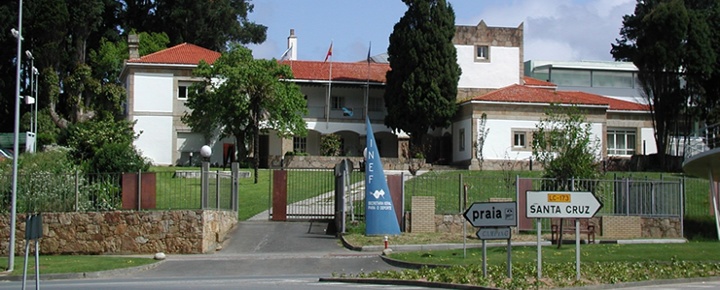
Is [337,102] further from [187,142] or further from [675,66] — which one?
[675,66]

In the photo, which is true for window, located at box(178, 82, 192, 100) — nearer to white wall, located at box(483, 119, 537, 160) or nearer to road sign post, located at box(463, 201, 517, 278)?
white wall, located at box(483, 119, 537, 160)

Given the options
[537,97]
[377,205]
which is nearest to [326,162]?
[537,97]

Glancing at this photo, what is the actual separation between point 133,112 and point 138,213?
99.2ft

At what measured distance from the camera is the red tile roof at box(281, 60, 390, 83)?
212ft

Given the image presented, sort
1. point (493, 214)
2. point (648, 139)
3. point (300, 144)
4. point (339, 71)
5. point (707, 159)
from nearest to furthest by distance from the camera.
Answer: point (493, 214), point (707, 159), point (300, 144), point (648, 139), point (339, 71)

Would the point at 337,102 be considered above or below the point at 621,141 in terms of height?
above

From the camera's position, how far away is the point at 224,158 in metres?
60.6

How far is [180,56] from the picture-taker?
63719 millimetres

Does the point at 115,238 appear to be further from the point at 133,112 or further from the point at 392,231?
the point at 133,112

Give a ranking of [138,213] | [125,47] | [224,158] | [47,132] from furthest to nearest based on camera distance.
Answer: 1. [125,47]
2. [47,132]
3. [224,158]
4. [138,213]

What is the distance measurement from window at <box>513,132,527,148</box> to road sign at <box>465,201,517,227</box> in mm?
38763

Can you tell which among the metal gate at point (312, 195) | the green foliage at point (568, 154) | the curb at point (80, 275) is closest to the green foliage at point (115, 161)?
the metal gate at point (312, 195)

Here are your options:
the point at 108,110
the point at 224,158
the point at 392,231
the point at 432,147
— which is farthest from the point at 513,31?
the point at 392,231

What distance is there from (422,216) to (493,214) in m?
14.0
